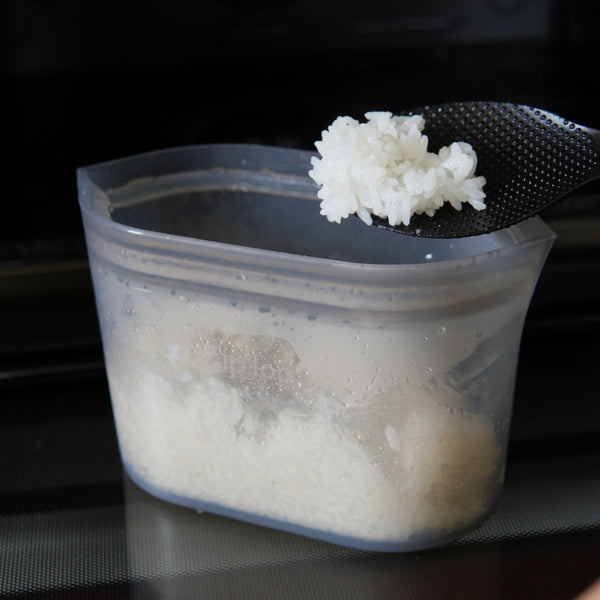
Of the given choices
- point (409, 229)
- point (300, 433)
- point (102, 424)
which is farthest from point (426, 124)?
point (102, 424)

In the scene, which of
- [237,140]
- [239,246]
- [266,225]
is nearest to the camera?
[239,246]

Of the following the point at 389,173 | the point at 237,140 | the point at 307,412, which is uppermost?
the point at 237,140

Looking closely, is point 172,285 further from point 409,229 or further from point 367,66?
point 367,66

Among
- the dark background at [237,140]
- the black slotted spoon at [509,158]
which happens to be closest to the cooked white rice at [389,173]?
the black slotted spoon at [509,158]

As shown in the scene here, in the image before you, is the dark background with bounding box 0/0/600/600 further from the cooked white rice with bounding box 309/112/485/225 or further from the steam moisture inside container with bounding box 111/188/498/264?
the cooked white rice with bounding box 309/112/485/225

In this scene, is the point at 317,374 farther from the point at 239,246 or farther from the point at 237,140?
the point at 237,140

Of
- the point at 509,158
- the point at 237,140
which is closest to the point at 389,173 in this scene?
the point at 509,158
